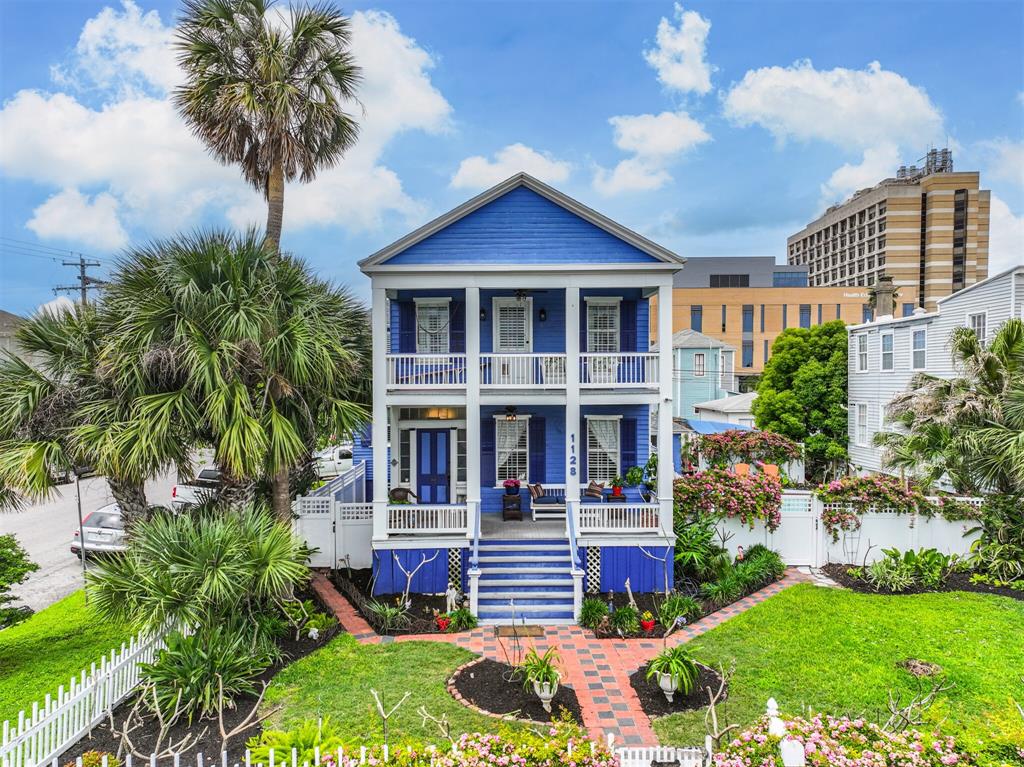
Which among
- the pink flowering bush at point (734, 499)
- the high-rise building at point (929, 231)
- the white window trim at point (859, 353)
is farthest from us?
the high-rise building at point (929, 231)

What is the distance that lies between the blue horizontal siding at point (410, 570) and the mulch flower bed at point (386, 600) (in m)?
0.15

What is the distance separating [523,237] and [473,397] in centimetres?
399

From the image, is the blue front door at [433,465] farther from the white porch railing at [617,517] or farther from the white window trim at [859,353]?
the white window trim at [859,353]

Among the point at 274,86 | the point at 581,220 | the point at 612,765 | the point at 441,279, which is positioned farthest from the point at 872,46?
the point at 612,765

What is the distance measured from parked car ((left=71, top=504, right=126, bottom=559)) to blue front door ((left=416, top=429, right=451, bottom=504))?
293 inches

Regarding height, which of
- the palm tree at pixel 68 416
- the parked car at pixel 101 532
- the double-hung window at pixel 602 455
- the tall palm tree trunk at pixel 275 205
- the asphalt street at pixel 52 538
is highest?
the tall palm tree trunk at pixel 275 205

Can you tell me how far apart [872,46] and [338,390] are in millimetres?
24018

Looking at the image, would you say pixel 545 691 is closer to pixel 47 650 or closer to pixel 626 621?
pixel 626 621

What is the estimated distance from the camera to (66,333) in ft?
32.7

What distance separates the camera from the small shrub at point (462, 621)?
9960mm

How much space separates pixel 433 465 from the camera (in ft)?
47.7

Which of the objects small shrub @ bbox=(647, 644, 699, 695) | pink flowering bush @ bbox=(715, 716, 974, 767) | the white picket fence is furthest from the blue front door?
pink flowering bush @ bbox=(715, 716, 974, 767)

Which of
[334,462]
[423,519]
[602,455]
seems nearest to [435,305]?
[423,519]

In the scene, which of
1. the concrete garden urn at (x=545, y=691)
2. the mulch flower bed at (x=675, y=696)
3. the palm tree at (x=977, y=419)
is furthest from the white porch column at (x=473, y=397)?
the palm tree at (x=977, y=419)
